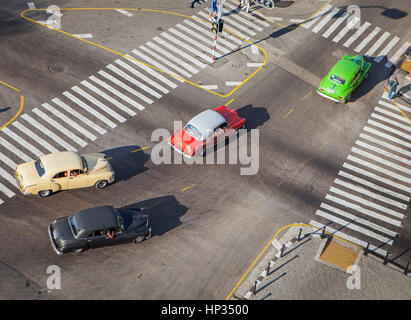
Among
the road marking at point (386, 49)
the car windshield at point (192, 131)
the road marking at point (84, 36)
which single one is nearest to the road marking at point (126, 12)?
the road marking at point (84, 36)

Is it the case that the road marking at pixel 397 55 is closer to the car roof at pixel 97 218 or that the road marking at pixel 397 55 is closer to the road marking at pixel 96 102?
the road marking at pixel 96 102

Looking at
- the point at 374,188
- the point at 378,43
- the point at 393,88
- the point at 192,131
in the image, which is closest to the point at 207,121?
the point at 192,131

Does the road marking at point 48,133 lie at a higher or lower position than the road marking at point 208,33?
lower

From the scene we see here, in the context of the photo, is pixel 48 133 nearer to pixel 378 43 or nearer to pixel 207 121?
pixel 207 121

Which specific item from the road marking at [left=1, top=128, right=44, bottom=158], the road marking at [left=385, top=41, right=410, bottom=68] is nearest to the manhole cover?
the road marking at [left=1, top=128, right=44, bottom=158]

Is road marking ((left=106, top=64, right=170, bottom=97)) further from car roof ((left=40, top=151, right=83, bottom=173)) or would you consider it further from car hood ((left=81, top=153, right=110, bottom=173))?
car roof ((left=40, top=151, right=83, bottom=173))

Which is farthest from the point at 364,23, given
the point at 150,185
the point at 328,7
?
the point at 150,185

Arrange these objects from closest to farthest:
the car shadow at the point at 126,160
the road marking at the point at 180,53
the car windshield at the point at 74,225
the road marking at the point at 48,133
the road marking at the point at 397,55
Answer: the car windshield at the point at 74,225, the car shadow at the point at 126,160, the road marking at the point at 48,133, the road marking at the point at 180,53, the road marking at the point at 397,55
